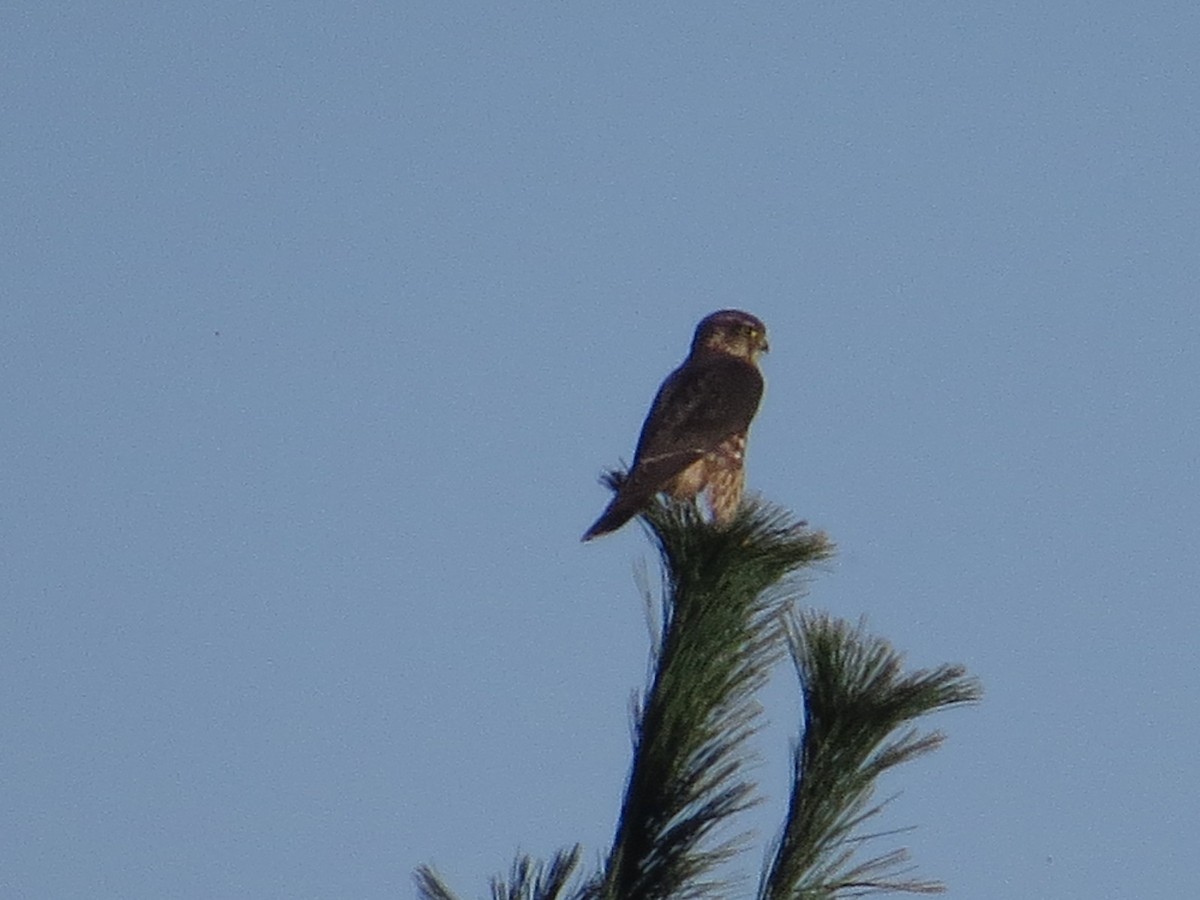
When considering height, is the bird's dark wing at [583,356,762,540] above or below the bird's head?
below

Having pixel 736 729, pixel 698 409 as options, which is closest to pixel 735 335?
pixel 698 409

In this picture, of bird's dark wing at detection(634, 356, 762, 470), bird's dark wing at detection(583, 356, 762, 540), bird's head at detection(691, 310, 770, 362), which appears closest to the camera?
bird's dark wing at detection(583, 356, 762, 540)

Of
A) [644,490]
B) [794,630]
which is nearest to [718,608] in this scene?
[794,630]

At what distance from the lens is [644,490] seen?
4.76m

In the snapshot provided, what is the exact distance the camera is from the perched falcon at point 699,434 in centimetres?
546

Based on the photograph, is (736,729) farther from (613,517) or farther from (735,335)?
(735,335)

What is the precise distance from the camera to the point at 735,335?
8.65 meters

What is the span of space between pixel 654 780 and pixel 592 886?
0.20m

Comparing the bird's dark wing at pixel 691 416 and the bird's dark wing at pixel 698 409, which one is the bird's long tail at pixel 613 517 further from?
the bird's dark wing at pixel 698 409

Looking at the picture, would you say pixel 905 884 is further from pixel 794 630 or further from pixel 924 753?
pixel 794 630

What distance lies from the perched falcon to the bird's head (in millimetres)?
155

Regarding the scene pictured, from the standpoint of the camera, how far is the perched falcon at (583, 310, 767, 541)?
5.46m

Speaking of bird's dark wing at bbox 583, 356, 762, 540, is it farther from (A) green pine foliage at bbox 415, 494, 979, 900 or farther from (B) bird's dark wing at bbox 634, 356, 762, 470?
(A) green pine foliage at bbox 415, 494, 979, 900

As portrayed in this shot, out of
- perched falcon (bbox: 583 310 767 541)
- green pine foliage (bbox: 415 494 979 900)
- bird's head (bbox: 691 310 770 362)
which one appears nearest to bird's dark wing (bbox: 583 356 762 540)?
perched falcon (bbox: 583 310 767 541)
